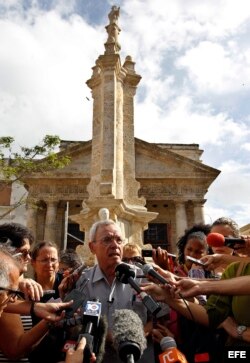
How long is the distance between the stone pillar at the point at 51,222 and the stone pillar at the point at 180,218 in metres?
8.66

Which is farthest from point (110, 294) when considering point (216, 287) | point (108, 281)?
point (216, 287)

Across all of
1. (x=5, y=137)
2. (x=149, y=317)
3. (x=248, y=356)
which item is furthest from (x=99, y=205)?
(x=5, y=137)

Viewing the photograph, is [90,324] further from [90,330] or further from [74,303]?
[74,303]

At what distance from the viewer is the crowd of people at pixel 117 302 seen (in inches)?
90.0

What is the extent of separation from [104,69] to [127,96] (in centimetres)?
109

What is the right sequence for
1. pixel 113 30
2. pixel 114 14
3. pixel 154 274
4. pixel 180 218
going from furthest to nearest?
pixel 180 218, pixel 114 14, pixel 113 30, pixel 154 274

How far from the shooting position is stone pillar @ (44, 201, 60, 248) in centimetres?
2411

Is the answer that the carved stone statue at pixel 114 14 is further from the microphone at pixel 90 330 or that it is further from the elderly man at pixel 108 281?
the microphone at pixel 90 330

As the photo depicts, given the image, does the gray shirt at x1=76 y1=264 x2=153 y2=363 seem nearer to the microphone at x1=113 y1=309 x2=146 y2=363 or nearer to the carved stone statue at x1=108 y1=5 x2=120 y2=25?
the microphone at x1=113 y1=309 x2=146 y2=363

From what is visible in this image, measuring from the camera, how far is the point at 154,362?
2771mm

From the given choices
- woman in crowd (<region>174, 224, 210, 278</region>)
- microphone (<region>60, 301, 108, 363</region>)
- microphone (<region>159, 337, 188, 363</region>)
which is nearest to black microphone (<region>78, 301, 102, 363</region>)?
microphone (<region>60, 301, 108, 363</region>)

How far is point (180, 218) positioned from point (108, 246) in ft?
73.2

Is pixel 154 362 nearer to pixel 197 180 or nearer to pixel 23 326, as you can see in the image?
pixel 23 326

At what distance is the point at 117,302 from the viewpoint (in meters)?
2.93
